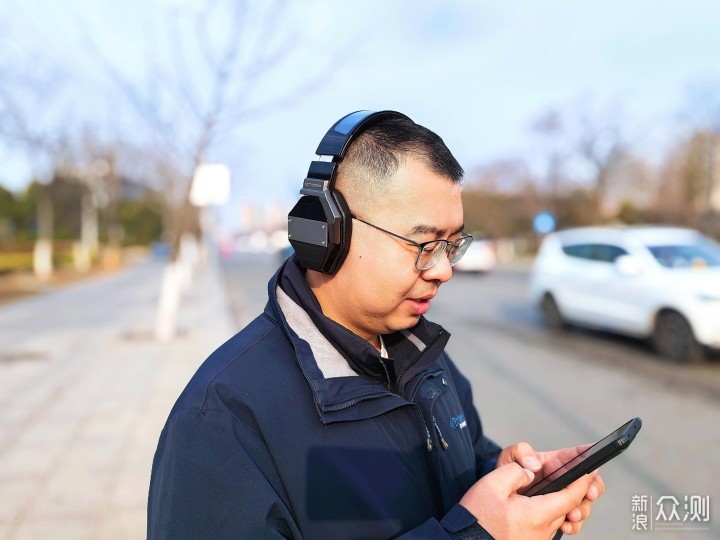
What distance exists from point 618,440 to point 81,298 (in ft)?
56.9

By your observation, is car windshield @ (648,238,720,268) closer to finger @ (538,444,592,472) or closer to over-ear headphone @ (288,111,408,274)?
finger @ (538,444,592,472)

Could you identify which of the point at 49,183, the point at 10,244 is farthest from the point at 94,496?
the point at 10,244

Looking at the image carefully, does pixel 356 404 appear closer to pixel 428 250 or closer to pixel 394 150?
pixel 428 250

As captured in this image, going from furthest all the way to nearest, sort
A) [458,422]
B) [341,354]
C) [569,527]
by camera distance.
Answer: [458,422]
[341,354]
[569,527]

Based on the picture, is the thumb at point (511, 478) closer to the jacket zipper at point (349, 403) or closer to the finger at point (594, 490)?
the finger at point (594, 490)

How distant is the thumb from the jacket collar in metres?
0.24

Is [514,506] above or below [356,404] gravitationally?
below

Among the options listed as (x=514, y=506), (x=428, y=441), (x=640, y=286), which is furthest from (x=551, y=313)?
(x=514, y=506)

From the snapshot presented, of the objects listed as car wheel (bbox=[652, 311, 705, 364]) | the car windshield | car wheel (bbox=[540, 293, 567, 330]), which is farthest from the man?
car wheel (bbox=[540, 293, 567, 330])

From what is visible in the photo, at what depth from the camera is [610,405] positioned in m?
6.32

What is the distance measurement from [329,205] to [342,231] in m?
0.07

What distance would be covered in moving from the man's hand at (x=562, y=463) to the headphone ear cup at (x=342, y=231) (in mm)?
577

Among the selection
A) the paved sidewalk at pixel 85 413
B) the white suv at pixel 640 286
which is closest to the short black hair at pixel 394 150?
the paved sidewalk at pixel 85 413

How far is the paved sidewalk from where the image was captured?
3.86 metres
